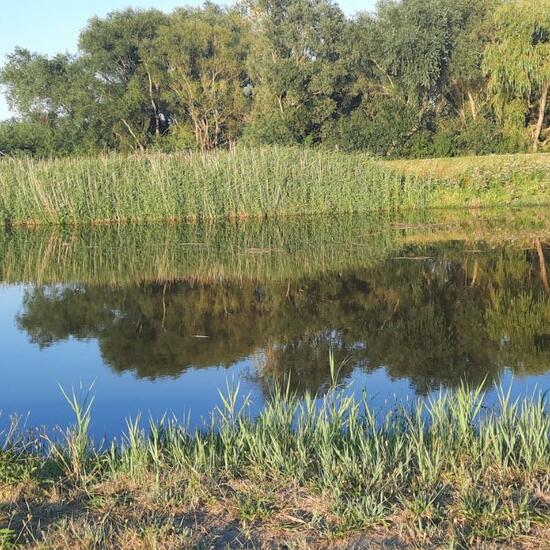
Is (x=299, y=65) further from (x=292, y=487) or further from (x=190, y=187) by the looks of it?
(x=292, y=487)

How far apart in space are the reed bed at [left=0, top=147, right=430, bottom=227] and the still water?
137 inches

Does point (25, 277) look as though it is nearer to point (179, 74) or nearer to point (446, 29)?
point (446, 29)

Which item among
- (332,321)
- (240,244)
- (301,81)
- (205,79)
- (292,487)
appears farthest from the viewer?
(205,79)

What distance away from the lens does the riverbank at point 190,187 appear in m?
17.5

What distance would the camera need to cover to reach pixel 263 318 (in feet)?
26.0

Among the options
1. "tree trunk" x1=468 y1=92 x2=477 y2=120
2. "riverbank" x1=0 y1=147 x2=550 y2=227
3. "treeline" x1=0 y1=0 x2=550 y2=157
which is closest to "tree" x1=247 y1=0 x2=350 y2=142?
"treeline" x1=0 y1=0 x2=550 y2=157

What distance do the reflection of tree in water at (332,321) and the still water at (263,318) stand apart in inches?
1.0

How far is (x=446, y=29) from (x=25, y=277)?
22548mm

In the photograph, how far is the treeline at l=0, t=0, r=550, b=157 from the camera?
2647 centimetres

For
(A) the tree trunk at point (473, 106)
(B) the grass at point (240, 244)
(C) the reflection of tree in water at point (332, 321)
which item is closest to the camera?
(C) the reflection of tree in water at point (332, 321)

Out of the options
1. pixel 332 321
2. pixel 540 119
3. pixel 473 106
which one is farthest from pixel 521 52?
pixel 332 321

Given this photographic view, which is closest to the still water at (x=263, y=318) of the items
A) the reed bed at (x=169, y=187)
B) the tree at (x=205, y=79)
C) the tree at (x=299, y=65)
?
the reed bed at (x=169, y=187)

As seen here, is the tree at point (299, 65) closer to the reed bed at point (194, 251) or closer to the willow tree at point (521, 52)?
the willow tree at point (521, 52)

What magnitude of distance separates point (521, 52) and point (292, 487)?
79.4 ft
